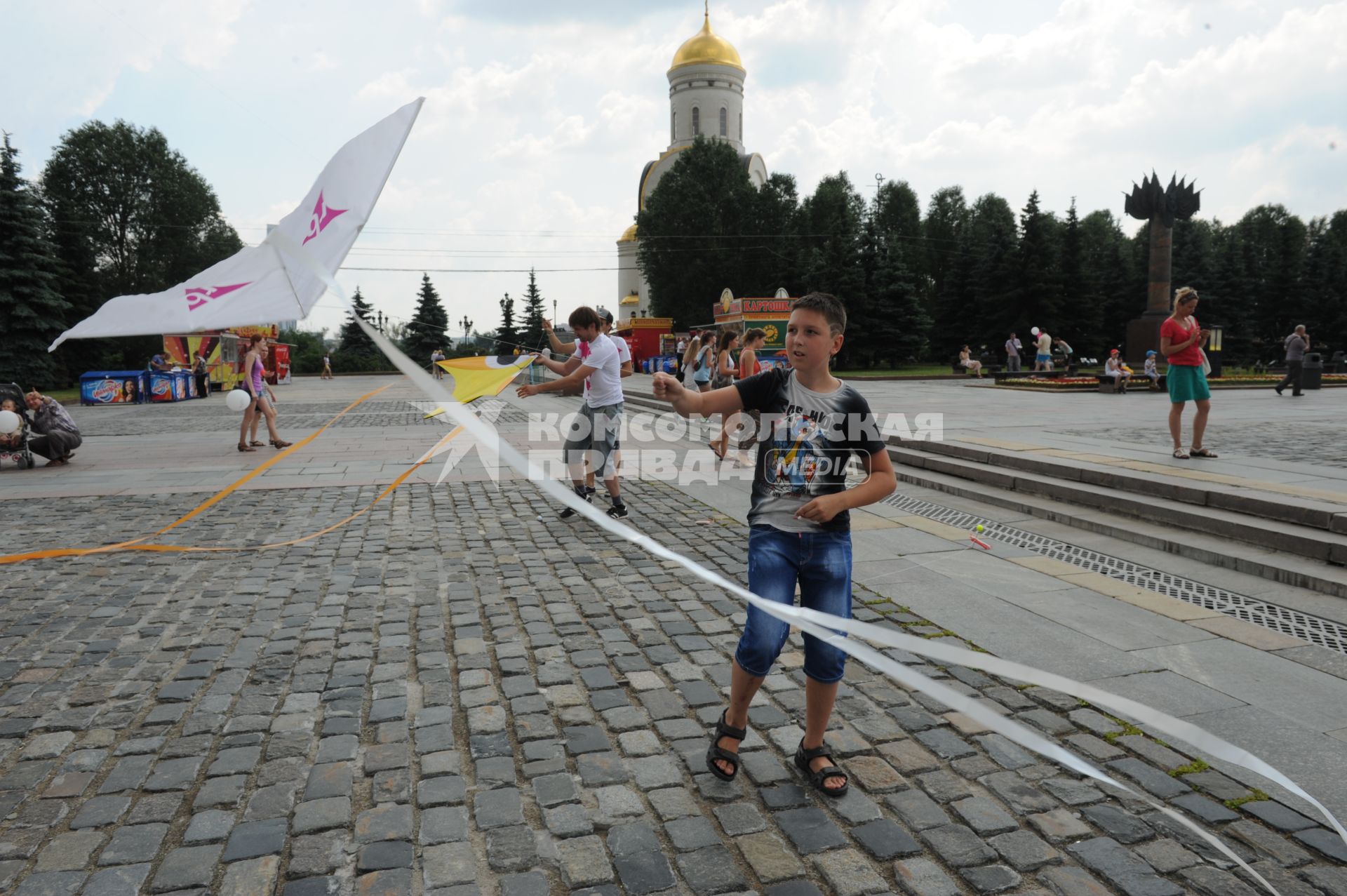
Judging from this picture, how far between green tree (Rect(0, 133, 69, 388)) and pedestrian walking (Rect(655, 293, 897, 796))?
38580mm

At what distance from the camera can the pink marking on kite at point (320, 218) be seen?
254 cm

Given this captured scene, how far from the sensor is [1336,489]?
281 inches

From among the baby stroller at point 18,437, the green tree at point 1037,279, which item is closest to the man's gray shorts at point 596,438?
the baby stroller at point 18,437

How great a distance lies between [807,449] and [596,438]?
16.3 ft

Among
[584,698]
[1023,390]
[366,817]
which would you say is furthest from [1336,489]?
[1023,390]

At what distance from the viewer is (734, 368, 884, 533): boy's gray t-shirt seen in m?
3.01

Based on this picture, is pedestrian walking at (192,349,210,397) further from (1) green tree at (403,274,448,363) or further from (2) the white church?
(2) the white church

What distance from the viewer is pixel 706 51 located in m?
63.4

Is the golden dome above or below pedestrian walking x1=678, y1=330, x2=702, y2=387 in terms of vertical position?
above

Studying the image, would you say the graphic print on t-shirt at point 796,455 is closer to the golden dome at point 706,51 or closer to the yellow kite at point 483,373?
the yellow kite at point 483,373

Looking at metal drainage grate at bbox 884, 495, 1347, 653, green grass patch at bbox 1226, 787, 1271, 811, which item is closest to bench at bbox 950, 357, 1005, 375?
metal drainage grate at bbox 884, 495, 1347, 653

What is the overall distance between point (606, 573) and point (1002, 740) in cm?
318

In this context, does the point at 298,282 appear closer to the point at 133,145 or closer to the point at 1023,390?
the point at 1023,390

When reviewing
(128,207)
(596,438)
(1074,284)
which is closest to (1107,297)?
(1074,284)
